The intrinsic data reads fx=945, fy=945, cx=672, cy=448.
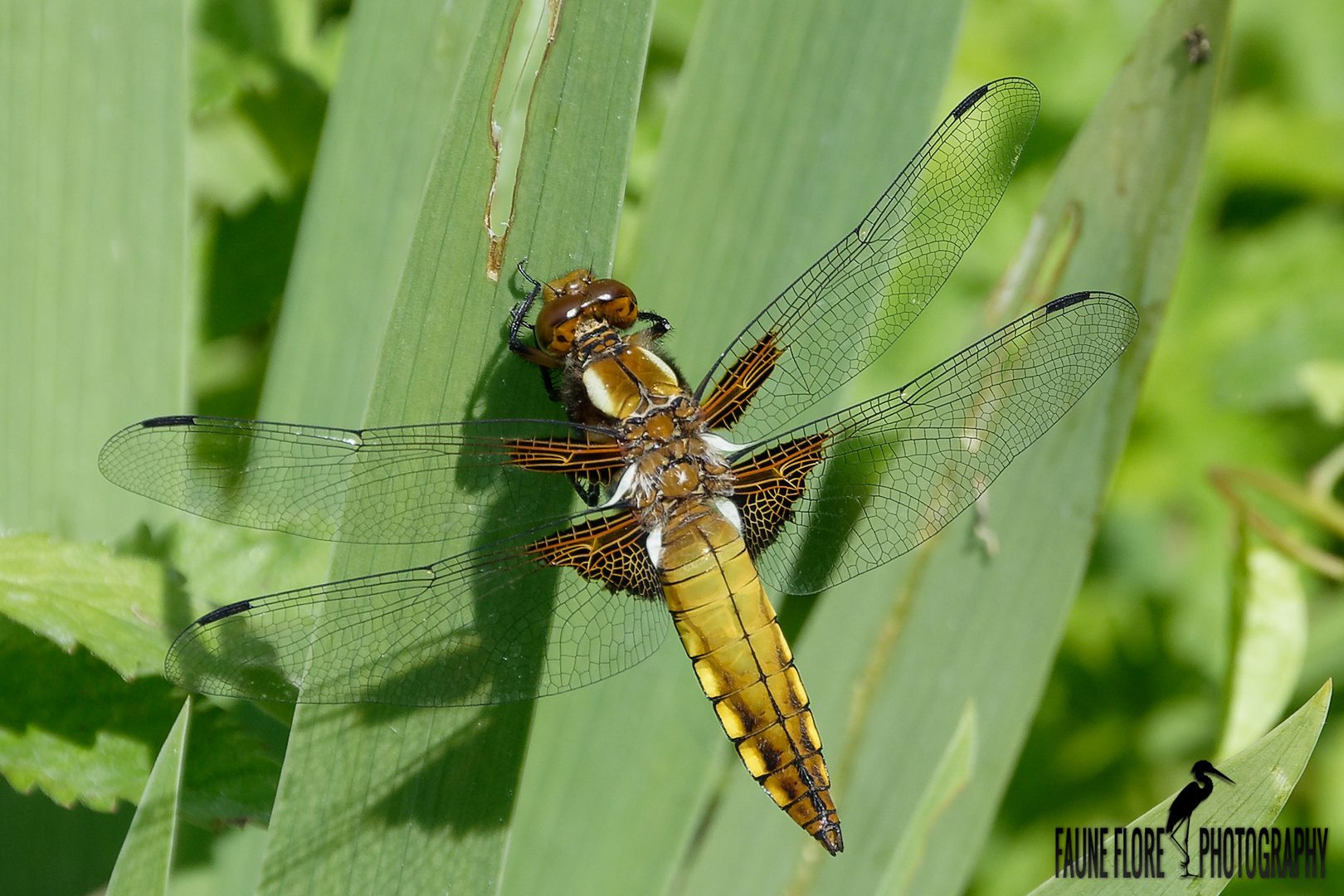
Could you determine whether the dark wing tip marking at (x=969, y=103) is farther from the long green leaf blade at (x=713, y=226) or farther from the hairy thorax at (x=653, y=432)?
the hairy thorax at (x=653, y=432)

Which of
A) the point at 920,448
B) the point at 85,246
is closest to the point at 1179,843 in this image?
the point at 920,448

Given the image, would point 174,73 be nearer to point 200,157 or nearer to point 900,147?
point 200,157

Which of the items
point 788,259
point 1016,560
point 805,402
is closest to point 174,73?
point 788,259

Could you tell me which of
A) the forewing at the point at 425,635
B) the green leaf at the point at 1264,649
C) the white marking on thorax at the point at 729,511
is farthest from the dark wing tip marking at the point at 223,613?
the green leaf at the point at 1264,649

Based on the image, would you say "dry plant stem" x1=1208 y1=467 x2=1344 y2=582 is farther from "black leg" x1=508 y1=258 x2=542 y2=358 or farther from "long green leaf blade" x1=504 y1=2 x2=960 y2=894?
"black leg" x1=508 y1=258 x2=542 y2=358

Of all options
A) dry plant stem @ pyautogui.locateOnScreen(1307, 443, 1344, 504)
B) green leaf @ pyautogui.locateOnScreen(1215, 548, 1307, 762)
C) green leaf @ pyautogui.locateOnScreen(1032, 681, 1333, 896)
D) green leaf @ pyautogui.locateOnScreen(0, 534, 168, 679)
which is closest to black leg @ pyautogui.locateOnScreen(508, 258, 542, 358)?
green leaf @ pyautogui.locateOnScreen(0, 534, 168, 679)

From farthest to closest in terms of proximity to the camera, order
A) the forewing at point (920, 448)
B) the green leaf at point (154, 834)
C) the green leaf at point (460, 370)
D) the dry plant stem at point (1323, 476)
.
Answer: the dry plant stem at point (1323, 476) < the forewing at point (920, 448) < the green leaf at point (460, 370) < the green leaf at point (154, 834)
